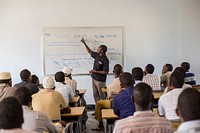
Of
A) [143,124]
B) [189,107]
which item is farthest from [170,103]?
[189,107]

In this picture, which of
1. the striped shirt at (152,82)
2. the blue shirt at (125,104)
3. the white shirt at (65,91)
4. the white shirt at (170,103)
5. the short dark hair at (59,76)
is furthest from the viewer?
the striped shirt at (152,82)

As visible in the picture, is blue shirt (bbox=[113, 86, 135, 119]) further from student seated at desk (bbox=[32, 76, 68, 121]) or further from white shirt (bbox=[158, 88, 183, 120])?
student seated at desk (bbox=[32, 76, 68, 121])

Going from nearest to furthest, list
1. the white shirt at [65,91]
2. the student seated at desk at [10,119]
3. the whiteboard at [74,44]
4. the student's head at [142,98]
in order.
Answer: the student seated at desk at [10,119] < the student's head at [142,98] < the white shirt at [65,91] < the whiteboard at [74,44]

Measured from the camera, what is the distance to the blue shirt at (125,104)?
168 inches

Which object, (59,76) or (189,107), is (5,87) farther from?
(189,107)

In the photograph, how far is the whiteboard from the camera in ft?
30.9

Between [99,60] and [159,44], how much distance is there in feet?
6.24

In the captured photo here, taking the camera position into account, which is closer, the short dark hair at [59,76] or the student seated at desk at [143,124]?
the student seated at desk at [143,124]

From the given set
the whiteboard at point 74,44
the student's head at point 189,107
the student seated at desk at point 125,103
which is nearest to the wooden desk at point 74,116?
the student seated at desk at point 125,103

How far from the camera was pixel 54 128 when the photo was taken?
12.1 feet

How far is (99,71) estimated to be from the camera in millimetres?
8773

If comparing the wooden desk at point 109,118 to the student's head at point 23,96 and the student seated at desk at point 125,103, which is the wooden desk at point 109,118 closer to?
the student seated at desk at point 125,103

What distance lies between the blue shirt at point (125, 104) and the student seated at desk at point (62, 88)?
1720 millimetres

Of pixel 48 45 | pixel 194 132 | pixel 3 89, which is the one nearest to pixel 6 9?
pixel 48 45
